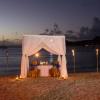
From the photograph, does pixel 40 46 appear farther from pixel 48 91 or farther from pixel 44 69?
pixel 48 91

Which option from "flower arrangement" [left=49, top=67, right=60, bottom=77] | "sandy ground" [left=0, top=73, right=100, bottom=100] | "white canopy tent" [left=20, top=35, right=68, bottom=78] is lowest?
"sandy ground" [left=0, top=73, right=100, bottom=100]

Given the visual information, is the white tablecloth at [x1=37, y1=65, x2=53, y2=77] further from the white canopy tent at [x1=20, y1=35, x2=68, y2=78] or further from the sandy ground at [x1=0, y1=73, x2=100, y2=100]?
the sandy ground at [x1=0, y1=73, x2=100, y2=100]

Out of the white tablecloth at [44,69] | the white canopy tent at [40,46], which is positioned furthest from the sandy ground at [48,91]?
the white tablecloth at [44,69]

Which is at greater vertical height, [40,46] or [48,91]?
[40,46]

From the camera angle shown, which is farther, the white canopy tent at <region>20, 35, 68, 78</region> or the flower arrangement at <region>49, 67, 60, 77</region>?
the flower arrangement at <region>49, 67, 60, 77</region>

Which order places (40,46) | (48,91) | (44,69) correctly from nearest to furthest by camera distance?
(48,91) < (40,46) < (44,69)

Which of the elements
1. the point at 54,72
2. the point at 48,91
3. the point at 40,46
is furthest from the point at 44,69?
the point at 48,91

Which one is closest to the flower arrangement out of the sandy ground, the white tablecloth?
the white tablecloth

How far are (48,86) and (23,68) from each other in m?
3.89

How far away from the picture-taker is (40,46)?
18703mm

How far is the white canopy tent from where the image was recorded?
60.3 feet

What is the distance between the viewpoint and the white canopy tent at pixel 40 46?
18375 mm

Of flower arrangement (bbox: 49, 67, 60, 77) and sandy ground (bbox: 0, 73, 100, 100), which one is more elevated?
flower arrangement (bbox: 49, 67, 60, 77)

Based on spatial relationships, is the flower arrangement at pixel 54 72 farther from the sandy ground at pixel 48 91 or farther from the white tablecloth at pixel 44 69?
the sandy ground at pixel 48 91
